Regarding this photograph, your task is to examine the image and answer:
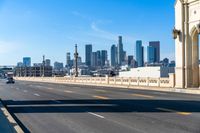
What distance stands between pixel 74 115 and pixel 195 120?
5589mm

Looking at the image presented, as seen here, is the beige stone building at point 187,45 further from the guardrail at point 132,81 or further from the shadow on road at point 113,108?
the shadow on road at point 113,108

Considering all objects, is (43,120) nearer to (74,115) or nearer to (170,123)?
(74,115)

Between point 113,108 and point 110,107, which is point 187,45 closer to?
point 110,107

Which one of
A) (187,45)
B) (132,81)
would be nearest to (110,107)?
(187,45)

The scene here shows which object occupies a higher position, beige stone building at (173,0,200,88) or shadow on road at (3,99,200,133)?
beige stone building at (173,0,200,88)

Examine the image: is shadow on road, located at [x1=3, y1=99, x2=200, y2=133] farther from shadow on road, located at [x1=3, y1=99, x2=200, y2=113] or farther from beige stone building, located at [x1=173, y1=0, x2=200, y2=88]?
beige stone building, located at [x1=173, y1=0, x2=200, y2=88]

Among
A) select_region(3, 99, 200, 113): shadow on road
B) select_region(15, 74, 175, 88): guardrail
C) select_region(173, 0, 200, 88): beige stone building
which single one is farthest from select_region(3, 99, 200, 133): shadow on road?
select_region(15, 74, 175, 88): guardrail

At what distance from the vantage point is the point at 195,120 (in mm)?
15711

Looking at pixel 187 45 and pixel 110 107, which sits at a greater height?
pixel 187 45

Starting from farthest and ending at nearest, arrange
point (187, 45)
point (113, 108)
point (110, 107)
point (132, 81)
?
point (132, 81) → point (187, 45) → point (110, 107) → point (113, 108)

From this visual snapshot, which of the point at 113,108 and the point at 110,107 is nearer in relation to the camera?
the point at 113,108

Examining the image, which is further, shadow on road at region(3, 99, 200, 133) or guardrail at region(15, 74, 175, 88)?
guardrail at region(15, 74, 175, 88)

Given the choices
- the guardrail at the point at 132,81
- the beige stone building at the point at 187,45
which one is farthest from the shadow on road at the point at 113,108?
the guardrail at the point at 132,81

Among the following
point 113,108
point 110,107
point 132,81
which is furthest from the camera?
point 132,81
